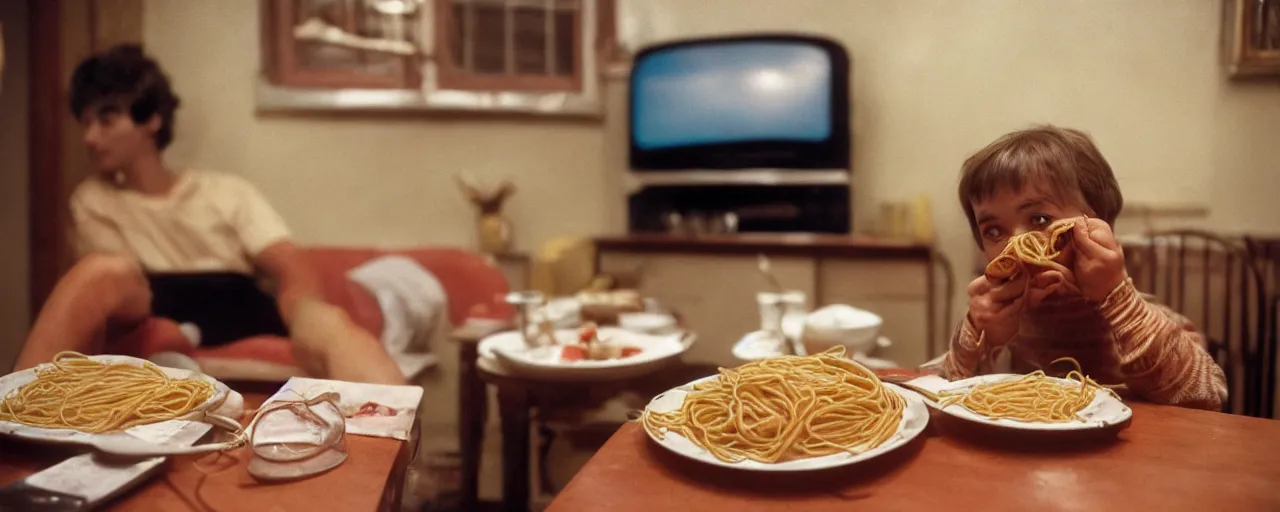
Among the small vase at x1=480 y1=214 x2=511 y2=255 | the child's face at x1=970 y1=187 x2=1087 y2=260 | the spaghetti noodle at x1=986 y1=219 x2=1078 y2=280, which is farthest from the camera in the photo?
the small vase at x1=480 y1=214 x2=511 y2=255

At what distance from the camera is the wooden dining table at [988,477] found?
0.60 m

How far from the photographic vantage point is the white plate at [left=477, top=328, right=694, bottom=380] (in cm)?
124

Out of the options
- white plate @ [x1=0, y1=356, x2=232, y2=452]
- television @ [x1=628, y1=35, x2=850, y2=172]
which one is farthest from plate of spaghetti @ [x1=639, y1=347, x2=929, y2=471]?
television @ [x1=628, y1=35, x2=850, y2=172]

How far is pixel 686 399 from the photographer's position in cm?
77

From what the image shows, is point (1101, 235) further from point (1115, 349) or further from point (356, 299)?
point (356, 299)

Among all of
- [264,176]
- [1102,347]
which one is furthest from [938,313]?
[264,176]

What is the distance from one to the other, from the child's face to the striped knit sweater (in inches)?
3.8

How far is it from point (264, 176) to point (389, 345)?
537 millimetres

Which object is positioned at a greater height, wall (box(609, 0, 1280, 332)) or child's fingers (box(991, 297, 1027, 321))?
wall (box(609, 0, 1280, 332))

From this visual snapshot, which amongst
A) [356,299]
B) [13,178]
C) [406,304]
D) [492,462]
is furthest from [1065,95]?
[13,178]

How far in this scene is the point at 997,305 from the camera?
92cm

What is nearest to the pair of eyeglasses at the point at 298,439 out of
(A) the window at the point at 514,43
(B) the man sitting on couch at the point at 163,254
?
(B) the man sitting on couch at the point at 163,254

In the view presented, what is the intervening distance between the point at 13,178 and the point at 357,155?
95 cm

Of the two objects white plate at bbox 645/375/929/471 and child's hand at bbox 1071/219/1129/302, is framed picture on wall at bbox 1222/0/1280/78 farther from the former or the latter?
white plate at bbox 645/375/929/471
